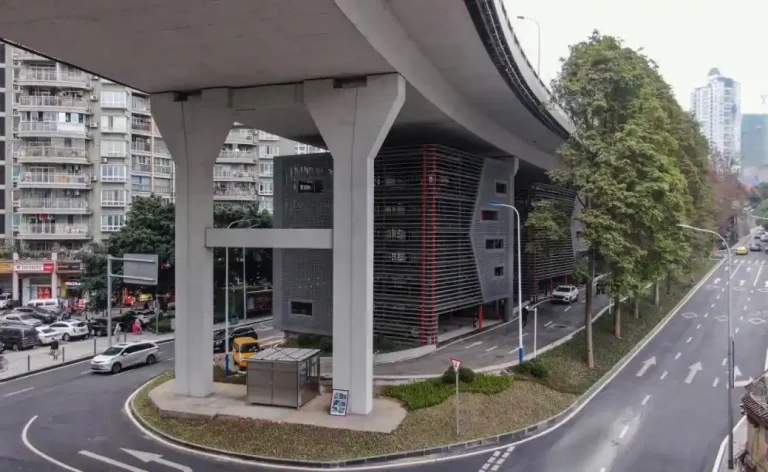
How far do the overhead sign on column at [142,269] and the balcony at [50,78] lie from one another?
27.2 meters

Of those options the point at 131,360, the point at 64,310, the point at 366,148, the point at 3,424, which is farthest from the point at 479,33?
the point at 64,310

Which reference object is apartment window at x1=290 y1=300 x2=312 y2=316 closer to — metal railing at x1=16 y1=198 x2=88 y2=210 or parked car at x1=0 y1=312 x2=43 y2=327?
parked car at x1=0 y1=312 x2=43 y2=327

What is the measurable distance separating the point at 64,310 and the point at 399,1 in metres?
40.3

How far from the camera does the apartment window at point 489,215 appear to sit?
33125mm

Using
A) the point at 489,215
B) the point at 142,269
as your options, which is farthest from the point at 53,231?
the point at 489,215

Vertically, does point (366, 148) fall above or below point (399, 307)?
above

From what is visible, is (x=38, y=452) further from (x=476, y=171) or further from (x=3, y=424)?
(x=476, y=171)

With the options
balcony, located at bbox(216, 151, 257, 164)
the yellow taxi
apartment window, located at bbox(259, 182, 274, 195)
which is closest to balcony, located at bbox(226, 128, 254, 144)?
balcony, located at bbox(216, 151, 257, 164)

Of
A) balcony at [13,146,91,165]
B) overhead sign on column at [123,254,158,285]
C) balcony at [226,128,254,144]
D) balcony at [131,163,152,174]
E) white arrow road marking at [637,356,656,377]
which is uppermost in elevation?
balcony at [226,128,254,144]

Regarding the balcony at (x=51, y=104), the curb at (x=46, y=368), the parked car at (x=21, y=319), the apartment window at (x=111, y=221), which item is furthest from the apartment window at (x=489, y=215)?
the balcony at (x=51, y=104)

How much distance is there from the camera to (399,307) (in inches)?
1126

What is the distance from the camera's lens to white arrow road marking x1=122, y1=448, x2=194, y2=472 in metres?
14.8

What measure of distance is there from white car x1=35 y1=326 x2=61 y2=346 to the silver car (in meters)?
8.86

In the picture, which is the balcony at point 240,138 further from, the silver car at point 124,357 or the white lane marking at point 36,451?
the white lane marking at point 36,451
